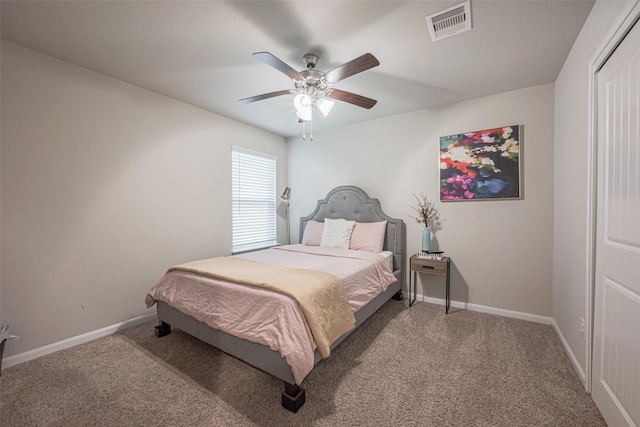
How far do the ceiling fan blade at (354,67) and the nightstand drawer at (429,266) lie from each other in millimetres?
2179

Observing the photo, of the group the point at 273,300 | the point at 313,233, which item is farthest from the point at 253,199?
the point at 273,300

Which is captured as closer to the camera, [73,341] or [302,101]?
[302,101]

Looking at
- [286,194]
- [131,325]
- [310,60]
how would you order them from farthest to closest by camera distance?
[286,194] → [131,325] → [310,60]

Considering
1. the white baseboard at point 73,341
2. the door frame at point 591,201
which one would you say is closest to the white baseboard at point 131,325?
the white baseboard at point 73,341

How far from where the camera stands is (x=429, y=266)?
2941 millimetres

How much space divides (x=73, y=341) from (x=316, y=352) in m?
2.28

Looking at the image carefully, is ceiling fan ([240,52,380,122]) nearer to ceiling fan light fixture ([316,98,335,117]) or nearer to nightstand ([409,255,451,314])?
ceiling fan light fixture ([316,98,335,117])

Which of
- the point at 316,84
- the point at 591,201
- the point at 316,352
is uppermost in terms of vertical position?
the point at 316,84

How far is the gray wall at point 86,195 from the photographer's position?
200 cm

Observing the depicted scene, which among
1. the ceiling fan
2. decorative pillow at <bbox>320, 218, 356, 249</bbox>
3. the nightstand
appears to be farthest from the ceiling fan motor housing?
the nightstand

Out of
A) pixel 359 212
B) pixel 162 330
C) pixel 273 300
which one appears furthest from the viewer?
pixel 359 212

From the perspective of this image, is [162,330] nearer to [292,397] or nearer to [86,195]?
[86,195]

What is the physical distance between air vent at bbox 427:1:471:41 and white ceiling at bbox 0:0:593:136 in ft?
0.13

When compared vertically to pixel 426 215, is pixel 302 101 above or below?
above
